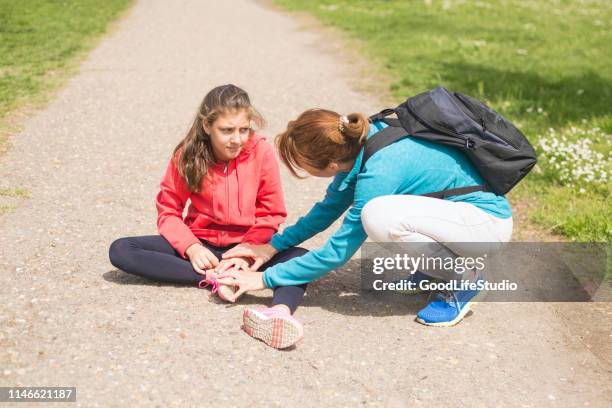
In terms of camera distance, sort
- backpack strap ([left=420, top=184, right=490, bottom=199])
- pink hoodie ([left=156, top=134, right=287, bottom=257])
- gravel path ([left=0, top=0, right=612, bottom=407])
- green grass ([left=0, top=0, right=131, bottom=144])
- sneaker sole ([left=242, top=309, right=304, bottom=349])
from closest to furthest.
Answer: gravel path ([left=0, top=0, right=612, bottom=407]), sneaker sole ([left=242, top=309, right=304, bottom=349]), backpack strap ([left=420, top=184, right=490, bottom=199]), pink hoodie ([left=156, top=134, right=287, bottom=257]), green grass ([left=0, top=0, right=131, bottom=144])

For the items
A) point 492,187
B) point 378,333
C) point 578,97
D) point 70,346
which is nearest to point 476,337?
point 378,333

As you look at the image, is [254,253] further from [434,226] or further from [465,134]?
[465,134]

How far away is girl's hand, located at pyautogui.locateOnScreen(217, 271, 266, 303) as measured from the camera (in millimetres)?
4020

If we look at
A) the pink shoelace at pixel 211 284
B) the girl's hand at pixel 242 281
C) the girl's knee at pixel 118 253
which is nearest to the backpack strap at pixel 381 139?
the girl's hand at pixel 242 281

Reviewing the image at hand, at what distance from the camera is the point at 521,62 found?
1177cm

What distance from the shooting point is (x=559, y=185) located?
6.48 m

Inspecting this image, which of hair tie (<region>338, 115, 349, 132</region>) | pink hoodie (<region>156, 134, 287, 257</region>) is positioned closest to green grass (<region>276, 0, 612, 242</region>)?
pink hoodie (<region>156, 134, 287, 257</region>)

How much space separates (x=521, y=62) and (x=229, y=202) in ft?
28.3

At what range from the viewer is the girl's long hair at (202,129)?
13.6 ft

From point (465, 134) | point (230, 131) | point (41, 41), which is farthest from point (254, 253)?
point (41, 41)

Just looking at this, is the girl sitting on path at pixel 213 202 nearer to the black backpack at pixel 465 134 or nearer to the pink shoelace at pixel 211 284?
the pink shoelace at pixel 211 284

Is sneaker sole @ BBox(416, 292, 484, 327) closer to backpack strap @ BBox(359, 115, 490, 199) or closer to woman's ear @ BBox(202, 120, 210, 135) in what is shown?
backpack strap @ BBox(359, 115, 490, 199)

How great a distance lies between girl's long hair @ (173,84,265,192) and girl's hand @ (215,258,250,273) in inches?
17.7

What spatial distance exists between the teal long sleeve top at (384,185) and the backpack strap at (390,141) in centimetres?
2
